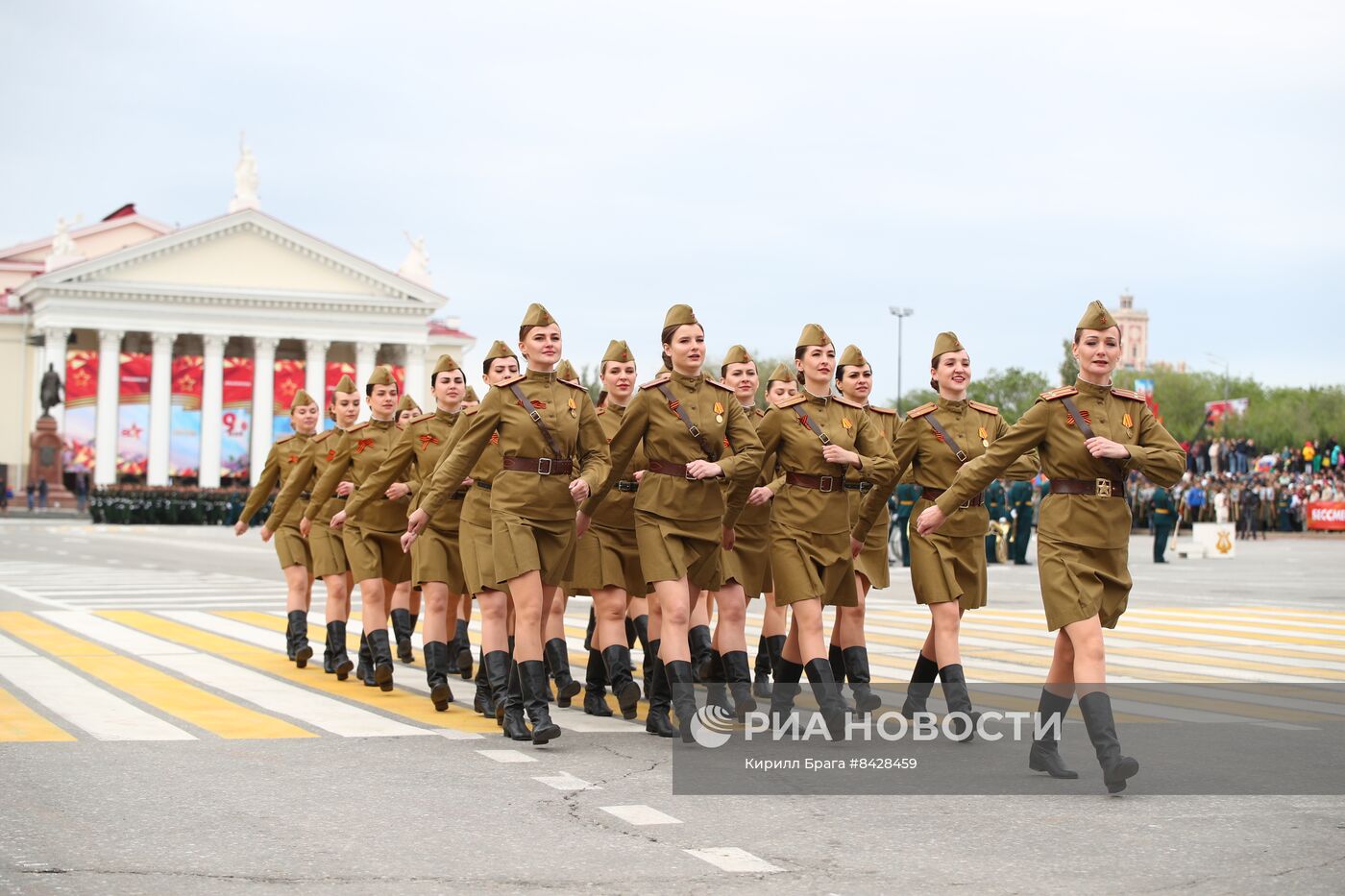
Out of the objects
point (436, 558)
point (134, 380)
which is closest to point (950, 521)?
point (436, 558)

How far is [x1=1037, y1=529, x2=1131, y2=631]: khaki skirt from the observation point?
306 inches

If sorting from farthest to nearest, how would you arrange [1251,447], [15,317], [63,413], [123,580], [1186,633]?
[15,317], [63,413], [1251,447], [123,580], [1186,633]

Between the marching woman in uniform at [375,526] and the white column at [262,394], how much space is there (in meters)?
80.3

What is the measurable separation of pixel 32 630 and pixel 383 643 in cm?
607

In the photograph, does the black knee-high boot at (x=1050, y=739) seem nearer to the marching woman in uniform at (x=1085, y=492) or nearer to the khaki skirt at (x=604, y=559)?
the marching woman in uniform at (x=1085, y=492)

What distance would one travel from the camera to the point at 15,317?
307 ft

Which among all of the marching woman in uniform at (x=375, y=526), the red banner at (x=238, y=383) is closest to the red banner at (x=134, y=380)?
the red banner at (x=238, y=383)

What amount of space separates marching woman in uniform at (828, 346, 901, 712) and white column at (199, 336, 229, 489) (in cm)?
8321

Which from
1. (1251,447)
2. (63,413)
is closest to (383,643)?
(1251,447)

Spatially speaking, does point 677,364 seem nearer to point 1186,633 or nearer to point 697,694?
point 697,694

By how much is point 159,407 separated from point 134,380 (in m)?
2.07

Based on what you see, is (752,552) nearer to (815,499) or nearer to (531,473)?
(815,499)

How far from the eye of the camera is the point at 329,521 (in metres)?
12.7

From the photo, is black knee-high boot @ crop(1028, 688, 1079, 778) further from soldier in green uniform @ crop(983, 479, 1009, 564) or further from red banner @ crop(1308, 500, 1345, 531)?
red banner @ crop(1308, 500, 1345, 531)
